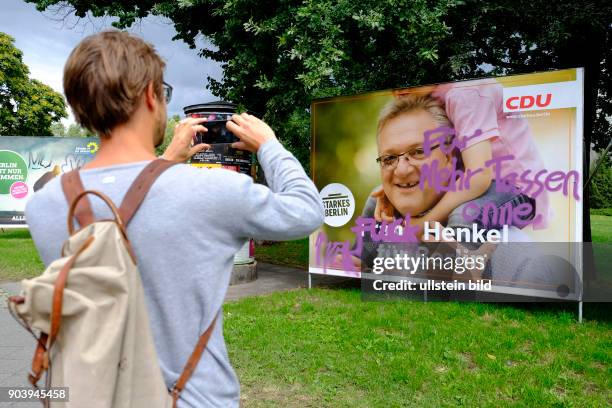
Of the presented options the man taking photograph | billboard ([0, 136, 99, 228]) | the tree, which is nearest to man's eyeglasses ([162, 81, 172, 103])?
the man taking photograph

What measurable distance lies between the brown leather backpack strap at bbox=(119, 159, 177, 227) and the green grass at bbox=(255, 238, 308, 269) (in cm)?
1053

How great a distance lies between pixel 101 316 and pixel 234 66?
9492mm

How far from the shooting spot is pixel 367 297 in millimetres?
8047

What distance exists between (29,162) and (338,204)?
41.4 feet

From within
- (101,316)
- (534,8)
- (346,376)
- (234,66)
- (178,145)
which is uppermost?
(534,8)

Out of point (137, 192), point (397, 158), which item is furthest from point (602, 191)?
point (137, 192)

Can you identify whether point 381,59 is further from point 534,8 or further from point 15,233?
point 15,233

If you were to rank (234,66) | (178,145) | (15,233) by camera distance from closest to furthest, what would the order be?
(178,145), (234,66), (15,233)

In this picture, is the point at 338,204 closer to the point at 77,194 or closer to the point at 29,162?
the point at 77,194

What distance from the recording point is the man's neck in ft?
4.58

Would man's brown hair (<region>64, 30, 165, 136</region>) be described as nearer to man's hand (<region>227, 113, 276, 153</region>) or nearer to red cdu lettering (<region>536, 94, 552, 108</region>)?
man's hand (<region>227, 113, 276, 153</region>)

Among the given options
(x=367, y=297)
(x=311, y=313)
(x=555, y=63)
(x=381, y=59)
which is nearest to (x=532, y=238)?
(x=367, y=297)

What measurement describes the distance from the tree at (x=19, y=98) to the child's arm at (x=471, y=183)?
107ft

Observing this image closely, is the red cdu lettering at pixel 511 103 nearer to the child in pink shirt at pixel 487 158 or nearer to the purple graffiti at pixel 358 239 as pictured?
the child in pink shirt at pixel 487 158
